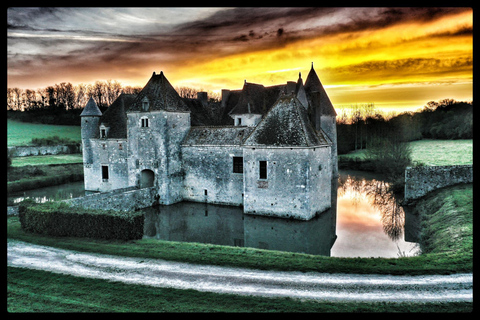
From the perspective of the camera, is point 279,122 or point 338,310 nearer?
point 338,310

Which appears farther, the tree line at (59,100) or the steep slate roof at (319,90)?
the steep slate roof at (319,90)

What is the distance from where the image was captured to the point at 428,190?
2084 cm

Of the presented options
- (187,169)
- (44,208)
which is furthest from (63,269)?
(187,169)

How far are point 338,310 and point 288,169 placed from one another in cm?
1085

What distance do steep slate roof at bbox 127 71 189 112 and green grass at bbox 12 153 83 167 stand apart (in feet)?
44.5

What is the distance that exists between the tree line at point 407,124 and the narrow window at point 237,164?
1708cm

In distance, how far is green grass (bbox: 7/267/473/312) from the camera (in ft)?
23.7

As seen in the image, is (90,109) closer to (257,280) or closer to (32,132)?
(32,132)

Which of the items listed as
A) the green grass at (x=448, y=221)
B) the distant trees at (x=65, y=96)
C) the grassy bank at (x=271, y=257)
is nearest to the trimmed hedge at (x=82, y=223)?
the grassy bank at (x=271, y=257)

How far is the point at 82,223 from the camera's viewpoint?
13.0 meters

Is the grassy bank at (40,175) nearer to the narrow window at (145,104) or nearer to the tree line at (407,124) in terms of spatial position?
the narrow window at (145,104)

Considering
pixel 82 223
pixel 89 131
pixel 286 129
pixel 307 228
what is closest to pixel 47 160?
pixel 89 131

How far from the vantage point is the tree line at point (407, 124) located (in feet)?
99.3
